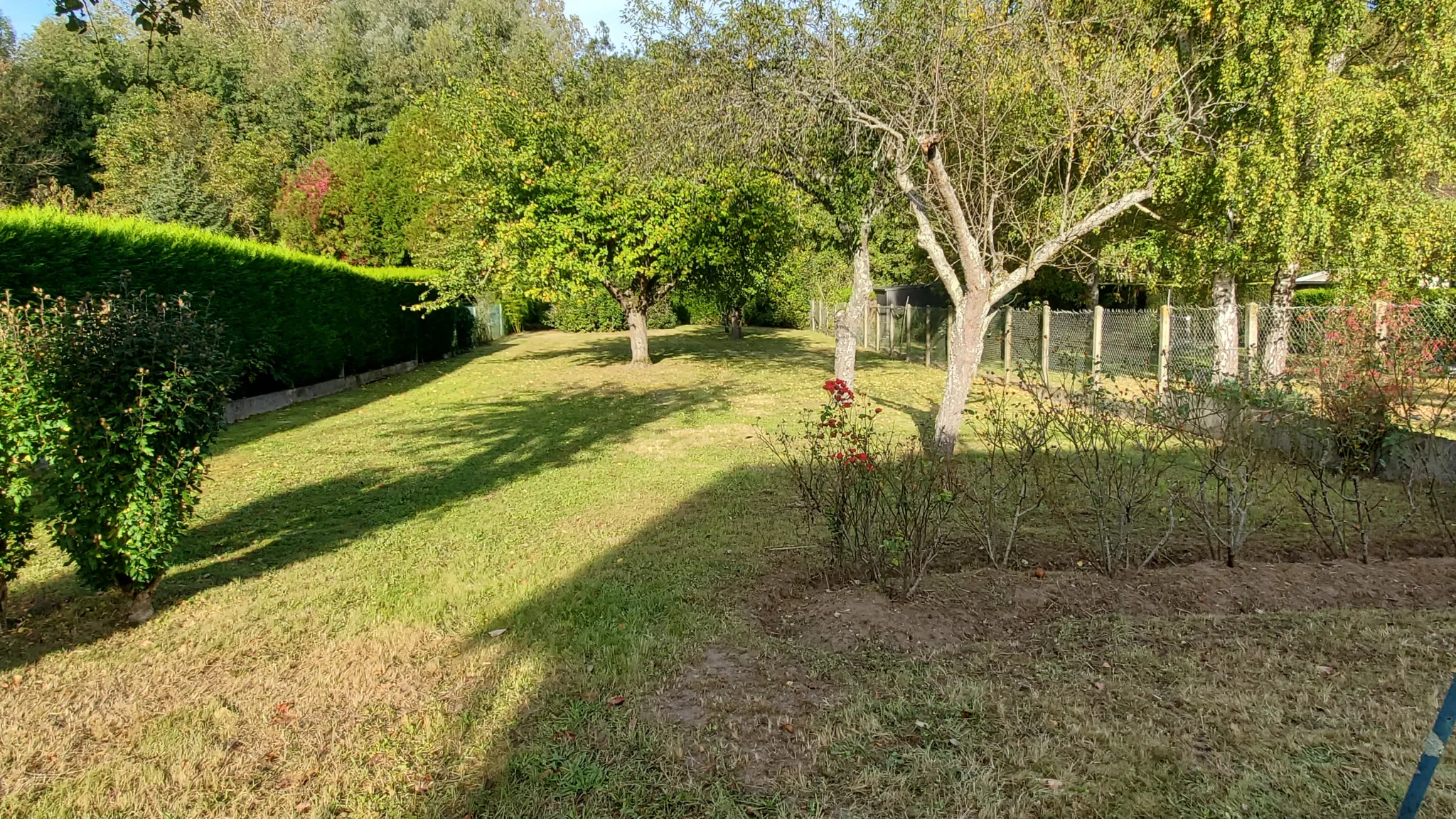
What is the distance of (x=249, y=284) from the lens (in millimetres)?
11320

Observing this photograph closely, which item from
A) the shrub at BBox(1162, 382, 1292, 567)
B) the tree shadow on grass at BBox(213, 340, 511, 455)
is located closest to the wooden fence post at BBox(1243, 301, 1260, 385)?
the shrub at BBox(1162, 382, 1292, 567)

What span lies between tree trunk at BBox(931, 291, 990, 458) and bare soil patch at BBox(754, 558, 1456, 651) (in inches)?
136

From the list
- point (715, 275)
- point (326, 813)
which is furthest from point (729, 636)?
point (715, 275)

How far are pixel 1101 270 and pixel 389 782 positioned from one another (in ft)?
62.6

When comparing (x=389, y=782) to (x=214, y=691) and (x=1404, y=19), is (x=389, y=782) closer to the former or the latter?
(x=214, y=691)

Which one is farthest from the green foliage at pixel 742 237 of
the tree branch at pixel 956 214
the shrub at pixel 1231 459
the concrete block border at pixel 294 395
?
the shrub at pixel 1231 459

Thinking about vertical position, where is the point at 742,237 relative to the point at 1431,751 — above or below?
above

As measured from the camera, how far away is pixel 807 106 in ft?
26.0

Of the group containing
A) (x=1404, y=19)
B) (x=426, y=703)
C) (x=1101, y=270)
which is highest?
(x=1404, y=19)

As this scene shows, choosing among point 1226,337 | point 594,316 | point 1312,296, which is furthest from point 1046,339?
point 594,316

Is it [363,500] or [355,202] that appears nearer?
[363,500]

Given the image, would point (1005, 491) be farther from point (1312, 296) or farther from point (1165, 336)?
point (1312, 296)

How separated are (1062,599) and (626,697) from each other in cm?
238

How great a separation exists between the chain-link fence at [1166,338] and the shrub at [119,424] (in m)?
5.19
